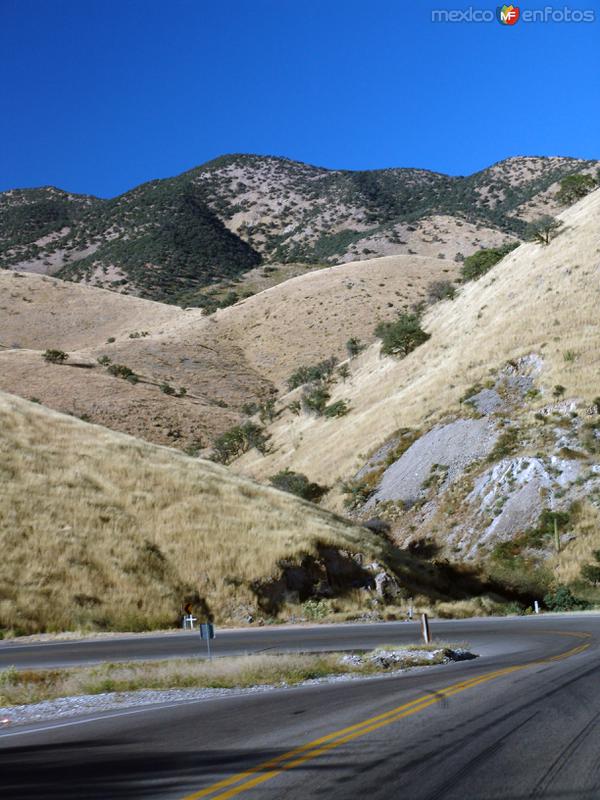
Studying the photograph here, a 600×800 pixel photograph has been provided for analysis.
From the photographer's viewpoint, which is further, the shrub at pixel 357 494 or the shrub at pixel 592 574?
the shrub at pixel 357 494

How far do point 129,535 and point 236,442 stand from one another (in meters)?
41.0

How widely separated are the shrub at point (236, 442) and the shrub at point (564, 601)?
39.5 metres

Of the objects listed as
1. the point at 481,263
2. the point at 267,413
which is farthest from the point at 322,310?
the point at 481,263

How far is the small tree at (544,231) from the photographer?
63875 millimetres

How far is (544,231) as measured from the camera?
212 feet

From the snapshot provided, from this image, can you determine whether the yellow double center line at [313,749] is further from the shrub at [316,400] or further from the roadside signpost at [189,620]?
the shrub at [316,400]

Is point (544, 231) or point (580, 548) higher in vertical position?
point (544, 231)

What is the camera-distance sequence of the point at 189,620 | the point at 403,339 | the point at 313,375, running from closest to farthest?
the point at 189,620 → the point at 403,339 → the point at 313,375

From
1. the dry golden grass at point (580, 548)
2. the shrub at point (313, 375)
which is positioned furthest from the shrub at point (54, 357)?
the dry golden grass at point (580, 548)

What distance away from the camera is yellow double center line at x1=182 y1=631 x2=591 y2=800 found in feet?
21.2

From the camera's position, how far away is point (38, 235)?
19438 cm

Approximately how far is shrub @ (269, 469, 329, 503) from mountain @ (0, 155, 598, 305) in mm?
91670

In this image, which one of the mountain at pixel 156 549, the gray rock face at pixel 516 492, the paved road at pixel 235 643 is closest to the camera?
the paved road at pixel 235 643

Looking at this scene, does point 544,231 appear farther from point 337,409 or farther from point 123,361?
point 123,361
